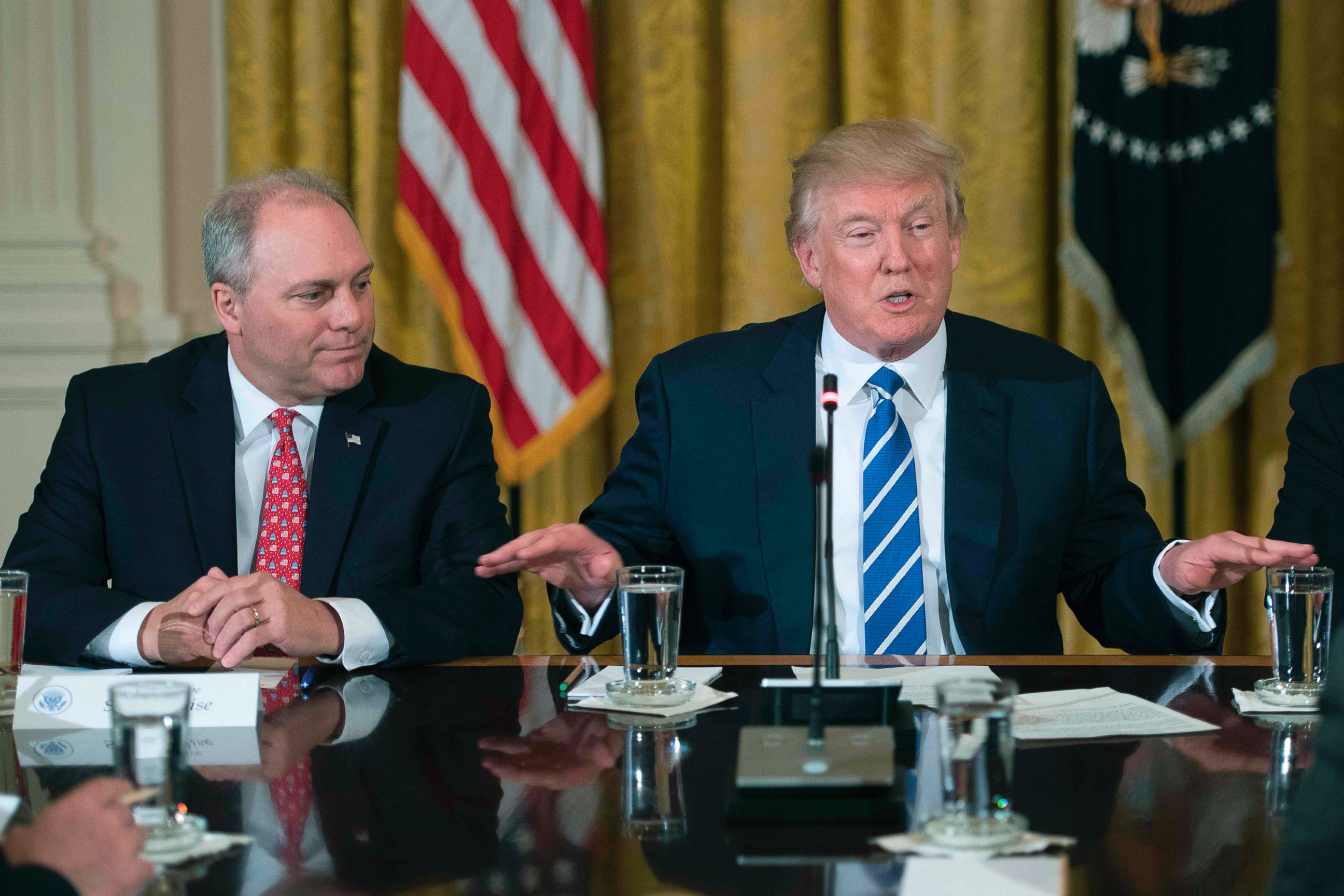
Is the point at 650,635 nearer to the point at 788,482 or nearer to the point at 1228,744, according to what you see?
the point at 1228,744

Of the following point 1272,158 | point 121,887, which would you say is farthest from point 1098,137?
point 121,887

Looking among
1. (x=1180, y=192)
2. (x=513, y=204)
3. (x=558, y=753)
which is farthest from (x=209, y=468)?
(x=1180, y=192)

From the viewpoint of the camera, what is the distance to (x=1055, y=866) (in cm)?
106

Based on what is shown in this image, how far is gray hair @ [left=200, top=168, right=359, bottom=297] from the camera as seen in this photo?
2410 mm

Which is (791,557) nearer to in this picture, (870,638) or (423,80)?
(870,638)

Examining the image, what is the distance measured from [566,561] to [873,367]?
73cm

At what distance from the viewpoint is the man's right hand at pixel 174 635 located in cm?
191

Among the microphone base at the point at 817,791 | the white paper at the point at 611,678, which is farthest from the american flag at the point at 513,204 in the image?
the microphone base at the point at 817,791

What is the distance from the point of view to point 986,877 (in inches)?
40.8

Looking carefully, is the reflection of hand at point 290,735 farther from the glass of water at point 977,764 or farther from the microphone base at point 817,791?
the glass of water at point 977,764

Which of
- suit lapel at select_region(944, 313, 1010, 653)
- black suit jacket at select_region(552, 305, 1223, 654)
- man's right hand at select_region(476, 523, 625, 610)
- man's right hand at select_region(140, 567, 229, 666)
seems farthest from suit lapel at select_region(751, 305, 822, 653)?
man's right hand at select_region(140, 567, 229, 666)

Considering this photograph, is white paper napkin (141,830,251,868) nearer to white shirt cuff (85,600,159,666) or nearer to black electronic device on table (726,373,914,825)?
black electronic device on table (726,373,914,825)

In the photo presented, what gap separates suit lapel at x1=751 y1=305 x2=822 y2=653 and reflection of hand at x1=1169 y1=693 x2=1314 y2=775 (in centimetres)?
77

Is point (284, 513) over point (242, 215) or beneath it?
beneath
